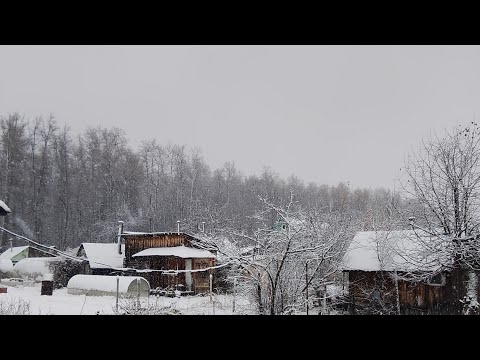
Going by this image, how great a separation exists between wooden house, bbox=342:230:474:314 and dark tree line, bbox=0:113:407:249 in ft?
35.8

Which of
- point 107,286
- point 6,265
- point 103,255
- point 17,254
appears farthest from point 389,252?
point 17,254

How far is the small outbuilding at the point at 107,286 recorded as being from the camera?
14.6 metres

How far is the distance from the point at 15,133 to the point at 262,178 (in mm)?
18781

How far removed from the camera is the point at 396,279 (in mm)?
11344

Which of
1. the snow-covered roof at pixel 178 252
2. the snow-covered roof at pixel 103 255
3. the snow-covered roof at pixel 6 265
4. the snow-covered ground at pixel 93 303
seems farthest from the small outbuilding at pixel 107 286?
the snow-covered roof at pixel 6 265

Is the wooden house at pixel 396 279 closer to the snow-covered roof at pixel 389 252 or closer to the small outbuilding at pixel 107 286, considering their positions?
the snow-covered roof at pixel 389 252

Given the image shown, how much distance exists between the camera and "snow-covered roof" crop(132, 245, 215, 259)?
56.7ft

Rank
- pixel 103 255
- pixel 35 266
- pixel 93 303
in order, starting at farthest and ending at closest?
pixel 35 266 < pixel 103 255 < pixel 93 303

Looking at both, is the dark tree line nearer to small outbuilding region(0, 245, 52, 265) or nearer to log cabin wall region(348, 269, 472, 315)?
small outbuilding region(0, 245, 52, 265)

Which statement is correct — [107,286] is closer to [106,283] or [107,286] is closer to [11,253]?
[106,283]

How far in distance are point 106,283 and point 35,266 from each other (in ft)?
22.4

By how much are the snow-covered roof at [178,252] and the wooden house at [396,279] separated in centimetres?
638
